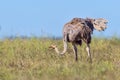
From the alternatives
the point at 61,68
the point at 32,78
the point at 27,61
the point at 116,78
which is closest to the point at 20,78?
the point at 32,78

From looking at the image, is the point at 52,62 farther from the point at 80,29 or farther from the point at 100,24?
the point at 100,24

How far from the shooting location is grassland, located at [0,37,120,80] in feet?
→ 34.3

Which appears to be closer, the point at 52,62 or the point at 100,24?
the point at 52,62

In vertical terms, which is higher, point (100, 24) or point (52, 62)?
point (100, 24)

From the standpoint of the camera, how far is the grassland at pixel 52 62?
411 inches

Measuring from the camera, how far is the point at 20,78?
34.1 ft

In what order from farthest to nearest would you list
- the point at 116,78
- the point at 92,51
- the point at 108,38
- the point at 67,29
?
the point at 108,38, the point at 92,51, the point at 67,29, the point at 116,78

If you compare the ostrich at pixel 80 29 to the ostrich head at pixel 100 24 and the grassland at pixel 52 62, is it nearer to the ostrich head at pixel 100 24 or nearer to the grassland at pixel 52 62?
the ostrich head at pixel 100 24

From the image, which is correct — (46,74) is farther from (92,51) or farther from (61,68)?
(92,51)

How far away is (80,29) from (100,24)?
63 cm

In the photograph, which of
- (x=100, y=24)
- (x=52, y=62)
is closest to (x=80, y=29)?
(x=100, y=24)

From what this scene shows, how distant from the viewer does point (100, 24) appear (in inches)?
527

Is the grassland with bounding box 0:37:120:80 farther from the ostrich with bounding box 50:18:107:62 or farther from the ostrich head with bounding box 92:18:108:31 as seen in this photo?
the ostrich head with bounding box 92:18:108:31

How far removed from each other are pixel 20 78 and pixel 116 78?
179 cm
